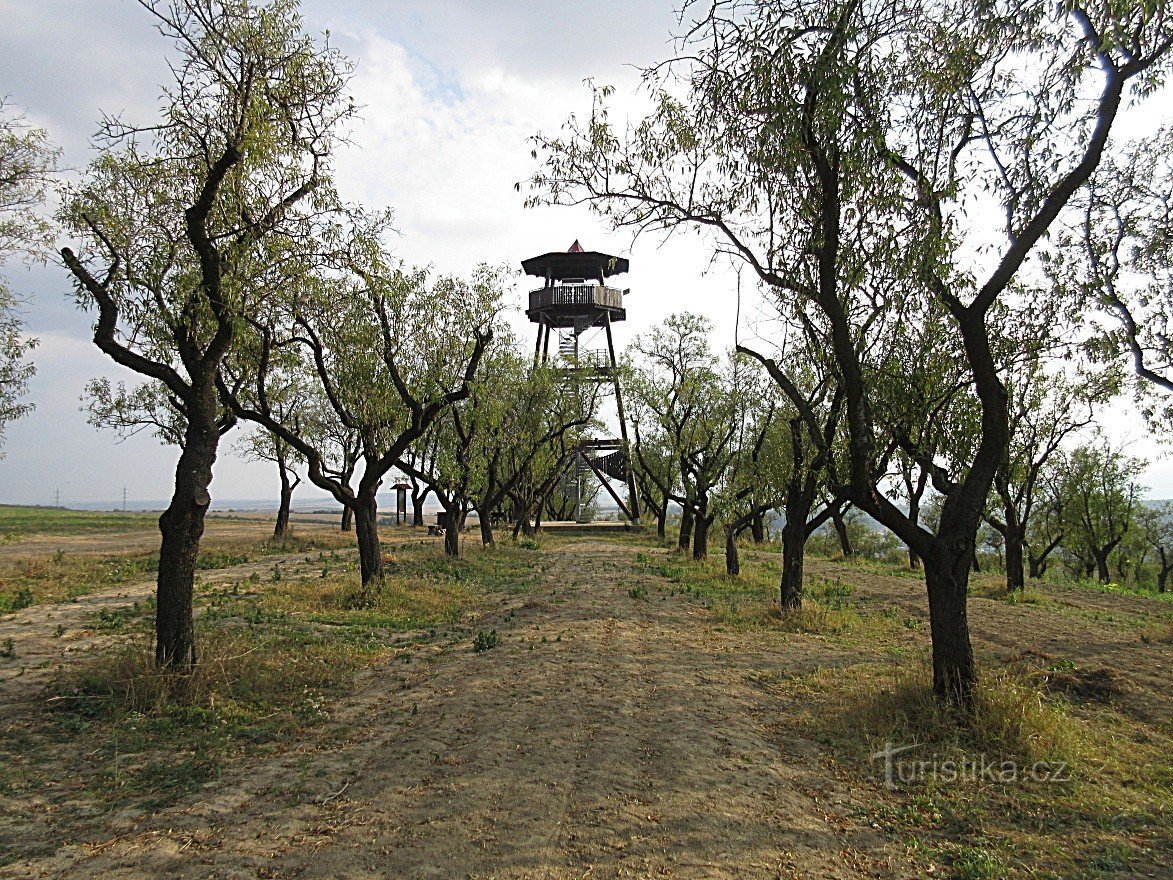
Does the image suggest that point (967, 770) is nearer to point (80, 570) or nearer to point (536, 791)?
point (536, 791)

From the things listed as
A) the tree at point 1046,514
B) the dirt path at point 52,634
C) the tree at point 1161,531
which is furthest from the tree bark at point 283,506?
the tree at point 1161,531

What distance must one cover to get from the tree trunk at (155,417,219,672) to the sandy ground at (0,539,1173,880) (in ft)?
7.11

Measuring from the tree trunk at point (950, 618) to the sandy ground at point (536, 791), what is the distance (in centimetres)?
200

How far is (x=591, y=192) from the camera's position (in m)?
10.3

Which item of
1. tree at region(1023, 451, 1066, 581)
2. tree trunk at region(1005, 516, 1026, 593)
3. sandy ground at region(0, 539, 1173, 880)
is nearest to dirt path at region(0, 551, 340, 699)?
sandy ground at region(0, 539, 1173, 880)

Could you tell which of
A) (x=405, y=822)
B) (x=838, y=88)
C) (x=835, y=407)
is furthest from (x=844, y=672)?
(x=838, y=88)

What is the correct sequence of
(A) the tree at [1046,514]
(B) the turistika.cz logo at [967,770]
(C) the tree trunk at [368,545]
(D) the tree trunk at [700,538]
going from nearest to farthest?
(B) the turistika.cz logo at [967,770] → (C) the tree trunk at [368,545] → (D) the tree trunk at [700,538] → (A) the tree at [1046,514]

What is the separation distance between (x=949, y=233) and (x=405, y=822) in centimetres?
851

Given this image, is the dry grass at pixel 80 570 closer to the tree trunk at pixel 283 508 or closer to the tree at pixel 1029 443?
the tree trunk at pixel 283 508

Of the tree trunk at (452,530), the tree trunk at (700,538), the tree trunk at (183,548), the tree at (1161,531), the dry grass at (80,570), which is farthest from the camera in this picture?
the tree at (1161,531)

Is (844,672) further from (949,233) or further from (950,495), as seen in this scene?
(949,233)

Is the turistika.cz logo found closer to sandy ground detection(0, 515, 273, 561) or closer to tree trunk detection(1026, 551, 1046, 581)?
sandy ground detection(0, 515, 273, 561)

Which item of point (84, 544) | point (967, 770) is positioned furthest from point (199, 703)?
point (84, 544)

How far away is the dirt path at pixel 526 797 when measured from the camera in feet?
16.1
